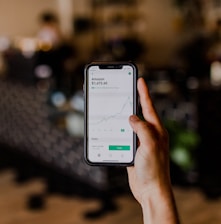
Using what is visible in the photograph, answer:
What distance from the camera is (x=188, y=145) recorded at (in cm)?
280

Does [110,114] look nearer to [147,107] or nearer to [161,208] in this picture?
[147,107]

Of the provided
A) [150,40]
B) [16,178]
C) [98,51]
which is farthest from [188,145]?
[150,40]

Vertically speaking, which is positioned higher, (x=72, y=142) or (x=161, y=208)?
(x=161, y=208)

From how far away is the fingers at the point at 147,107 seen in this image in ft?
2.59

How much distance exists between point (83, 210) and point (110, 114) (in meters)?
2.01

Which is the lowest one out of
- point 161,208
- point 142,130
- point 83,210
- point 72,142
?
point 83,210

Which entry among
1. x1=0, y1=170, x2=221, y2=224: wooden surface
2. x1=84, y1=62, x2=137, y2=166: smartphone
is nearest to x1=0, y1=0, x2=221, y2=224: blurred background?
x1=0, y1=170, x2=221, y2=224: wooden surface

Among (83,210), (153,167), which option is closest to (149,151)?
(153,167)

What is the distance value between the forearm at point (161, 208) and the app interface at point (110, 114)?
9 cm

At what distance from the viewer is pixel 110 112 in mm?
845

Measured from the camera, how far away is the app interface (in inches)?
32.8

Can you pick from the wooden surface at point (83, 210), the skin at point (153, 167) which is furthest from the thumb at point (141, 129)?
the wooden surface at point (83, 210)

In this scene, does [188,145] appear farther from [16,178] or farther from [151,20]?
[151,20]

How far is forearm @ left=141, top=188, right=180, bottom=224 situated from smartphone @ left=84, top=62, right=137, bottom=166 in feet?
0.28
